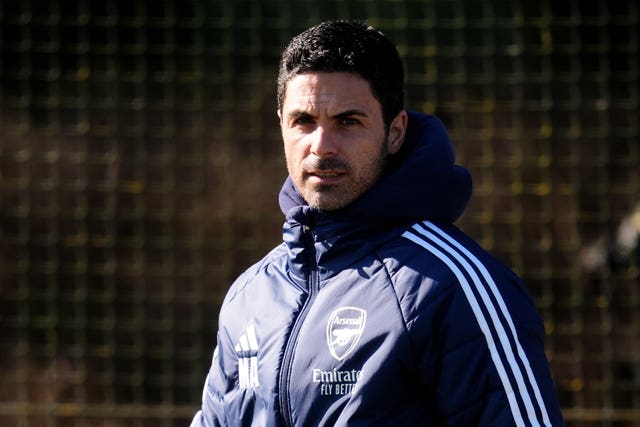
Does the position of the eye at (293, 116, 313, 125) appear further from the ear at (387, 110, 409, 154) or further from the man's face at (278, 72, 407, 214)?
the ear at (387, 110, 409, 154)

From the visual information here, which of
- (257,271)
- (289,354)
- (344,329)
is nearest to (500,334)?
(344,329)

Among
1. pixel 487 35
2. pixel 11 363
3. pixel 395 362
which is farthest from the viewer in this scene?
pixel 11 363

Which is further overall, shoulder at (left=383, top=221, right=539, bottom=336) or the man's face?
the man's face

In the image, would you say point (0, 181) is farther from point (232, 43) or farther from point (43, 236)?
point (232, 43)

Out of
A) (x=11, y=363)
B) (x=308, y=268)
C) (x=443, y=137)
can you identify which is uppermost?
(x=443, y=137)

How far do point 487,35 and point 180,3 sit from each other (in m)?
1.77

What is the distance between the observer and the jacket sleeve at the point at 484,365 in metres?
1.89

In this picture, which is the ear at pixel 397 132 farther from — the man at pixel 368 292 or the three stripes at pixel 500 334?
the three stripes at pixel 500 334

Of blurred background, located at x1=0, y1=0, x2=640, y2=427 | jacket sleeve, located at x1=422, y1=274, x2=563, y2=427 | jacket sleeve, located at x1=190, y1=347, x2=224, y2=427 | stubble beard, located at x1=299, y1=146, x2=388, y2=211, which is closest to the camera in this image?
jacket sleeve, located at x1=422, y1=274, x2=563, y2=427

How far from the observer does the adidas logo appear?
218cm

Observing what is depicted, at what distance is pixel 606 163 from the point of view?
18.0 ft

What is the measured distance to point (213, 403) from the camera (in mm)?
2338

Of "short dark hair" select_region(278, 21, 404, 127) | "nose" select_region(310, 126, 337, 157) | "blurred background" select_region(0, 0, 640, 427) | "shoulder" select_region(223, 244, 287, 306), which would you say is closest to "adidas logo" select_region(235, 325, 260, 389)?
"shoulder" select_region(223, 244, 287, 306)

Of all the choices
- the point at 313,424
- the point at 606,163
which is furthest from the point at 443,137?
the point at 606,163
